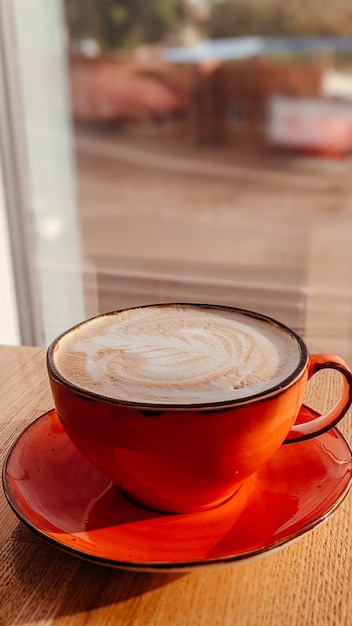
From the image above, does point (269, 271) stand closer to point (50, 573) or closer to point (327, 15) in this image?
point (50, 573)

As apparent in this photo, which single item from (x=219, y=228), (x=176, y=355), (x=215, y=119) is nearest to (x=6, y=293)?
(x=176, y=355)

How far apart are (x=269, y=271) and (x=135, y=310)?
0.97 m

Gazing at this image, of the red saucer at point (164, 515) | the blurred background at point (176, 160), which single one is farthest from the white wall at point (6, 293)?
the red saucer at point (164, 515)

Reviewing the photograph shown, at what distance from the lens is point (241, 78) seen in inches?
163

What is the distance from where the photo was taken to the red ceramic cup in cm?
26

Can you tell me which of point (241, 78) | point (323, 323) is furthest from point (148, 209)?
point (323, 323)

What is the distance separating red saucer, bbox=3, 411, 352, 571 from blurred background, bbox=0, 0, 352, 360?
1.71ft

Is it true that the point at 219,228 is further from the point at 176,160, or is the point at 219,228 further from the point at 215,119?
the point at 215,119

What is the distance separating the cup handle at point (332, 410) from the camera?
315 millimetres

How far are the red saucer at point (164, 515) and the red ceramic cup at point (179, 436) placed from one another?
1 centimetres

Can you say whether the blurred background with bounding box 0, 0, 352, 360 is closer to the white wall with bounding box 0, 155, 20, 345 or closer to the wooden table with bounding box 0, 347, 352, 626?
the white wall with bounding box 0, 155, 20, 345

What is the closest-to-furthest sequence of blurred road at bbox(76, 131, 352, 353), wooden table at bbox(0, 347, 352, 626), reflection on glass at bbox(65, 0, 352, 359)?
wooden table at bbox(0, 347, 352, 626)
blurred road at bbox(76, 131, 352, 353)
reflection on glass at bbox(65, 0, 352, 359)

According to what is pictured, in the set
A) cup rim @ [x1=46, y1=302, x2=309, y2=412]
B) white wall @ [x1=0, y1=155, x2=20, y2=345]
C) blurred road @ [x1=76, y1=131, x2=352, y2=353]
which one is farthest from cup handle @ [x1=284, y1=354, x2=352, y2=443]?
white wall @ [x1=0, y1=155, x2=20, y2=345]

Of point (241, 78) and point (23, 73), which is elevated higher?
point (23, 73)
